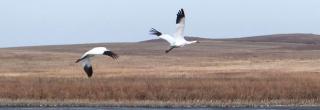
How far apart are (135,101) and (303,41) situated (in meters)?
69.3

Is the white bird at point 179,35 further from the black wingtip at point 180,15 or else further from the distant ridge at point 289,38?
the distant ridge at point 289,38

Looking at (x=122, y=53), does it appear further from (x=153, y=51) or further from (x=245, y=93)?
(x=245, y=93)

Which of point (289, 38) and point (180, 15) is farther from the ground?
point (180, 15)

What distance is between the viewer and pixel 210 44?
89125mm

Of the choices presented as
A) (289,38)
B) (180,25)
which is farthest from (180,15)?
(289,38)

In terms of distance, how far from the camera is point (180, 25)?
23422 millimetres

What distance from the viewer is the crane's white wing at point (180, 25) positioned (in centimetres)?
2336

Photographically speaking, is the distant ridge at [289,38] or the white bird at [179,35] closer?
the white bird at [179,35]

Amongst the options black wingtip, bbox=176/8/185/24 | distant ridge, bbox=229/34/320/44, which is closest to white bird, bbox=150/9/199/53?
black wingtip, bbox=176/8/185/24

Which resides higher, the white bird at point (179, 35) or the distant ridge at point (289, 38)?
the white bird at point (179, 35)

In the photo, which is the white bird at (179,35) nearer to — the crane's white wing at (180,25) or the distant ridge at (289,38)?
the crane's white wing at (180,25)

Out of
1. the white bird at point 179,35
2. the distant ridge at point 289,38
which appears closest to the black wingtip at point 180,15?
the white bird at point 179,35

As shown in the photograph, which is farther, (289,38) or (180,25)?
(289,38)

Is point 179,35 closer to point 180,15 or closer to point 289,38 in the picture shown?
point 180,15
